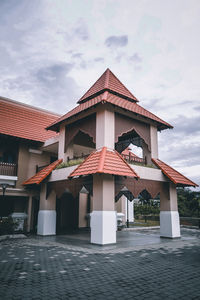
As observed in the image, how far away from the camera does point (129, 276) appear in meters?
5.75

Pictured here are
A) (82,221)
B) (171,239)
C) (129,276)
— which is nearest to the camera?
(129,276)

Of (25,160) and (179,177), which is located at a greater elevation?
(25,160)

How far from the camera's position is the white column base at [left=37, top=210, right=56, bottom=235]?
14.2 m

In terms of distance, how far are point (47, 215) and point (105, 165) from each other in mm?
6381

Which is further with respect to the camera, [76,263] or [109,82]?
[109,82]

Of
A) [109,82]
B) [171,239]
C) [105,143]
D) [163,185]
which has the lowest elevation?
[171,239]

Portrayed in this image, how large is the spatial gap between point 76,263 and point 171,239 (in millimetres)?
7560

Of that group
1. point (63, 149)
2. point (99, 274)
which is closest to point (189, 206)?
point (63, 149)

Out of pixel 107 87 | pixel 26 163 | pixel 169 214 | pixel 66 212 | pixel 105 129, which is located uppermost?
pixel 107 87

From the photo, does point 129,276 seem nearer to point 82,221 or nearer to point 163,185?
point 163,185

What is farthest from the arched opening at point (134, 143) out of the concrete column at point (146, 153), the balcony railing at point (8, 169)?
the balcony railing at point (8, 169)

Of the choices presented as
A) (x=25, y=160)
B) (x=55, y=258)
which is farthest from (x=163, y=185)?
(x=25, y=160)

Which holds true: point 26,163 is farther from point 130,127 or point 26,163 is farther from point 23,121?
point 130,127

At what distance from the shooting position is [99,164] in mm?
10125
